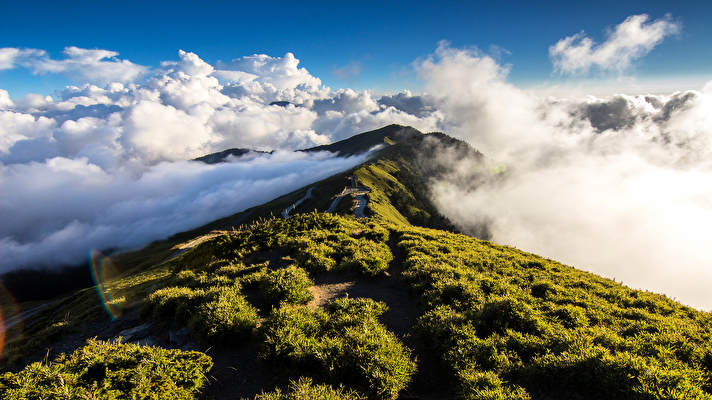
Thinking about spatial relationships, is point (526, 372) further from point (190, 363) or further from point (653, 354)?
point (190, 363)

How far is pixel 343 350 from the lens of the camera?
8.39 metres

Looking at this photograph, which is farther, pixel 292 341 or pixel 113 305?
pixel 113 305

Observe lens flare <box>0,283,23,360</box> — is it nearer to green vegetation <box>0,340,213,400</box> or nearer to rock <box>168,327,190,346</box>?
rock <box>168,327,190,346</box>

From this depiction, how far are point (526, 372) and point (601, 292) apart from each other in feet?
39.4

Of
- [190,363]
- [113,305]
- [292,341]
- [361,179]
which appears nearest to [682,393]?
[292,341]

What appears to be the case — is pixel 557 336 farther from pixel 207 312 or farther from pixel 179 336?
pixel 179 336

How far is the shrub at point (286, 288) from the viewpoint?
1297 centimetres

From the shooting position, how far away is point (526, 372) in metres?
7.91

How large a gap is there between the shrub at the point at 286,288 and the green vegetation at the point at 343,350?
2.28 metres

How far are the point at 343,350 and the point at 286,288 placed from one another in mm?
5741

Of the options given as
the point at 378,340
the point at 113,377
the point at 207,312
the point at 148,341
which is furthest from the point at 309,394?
the point at 148,341

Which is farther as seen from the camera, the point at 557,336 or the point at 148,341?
the point at 148,341

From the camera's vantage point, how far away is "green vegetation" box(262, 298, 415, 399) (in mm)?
7719

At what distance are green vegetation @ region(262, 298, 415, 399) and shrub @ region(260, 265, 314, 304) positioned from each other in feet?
7.48
